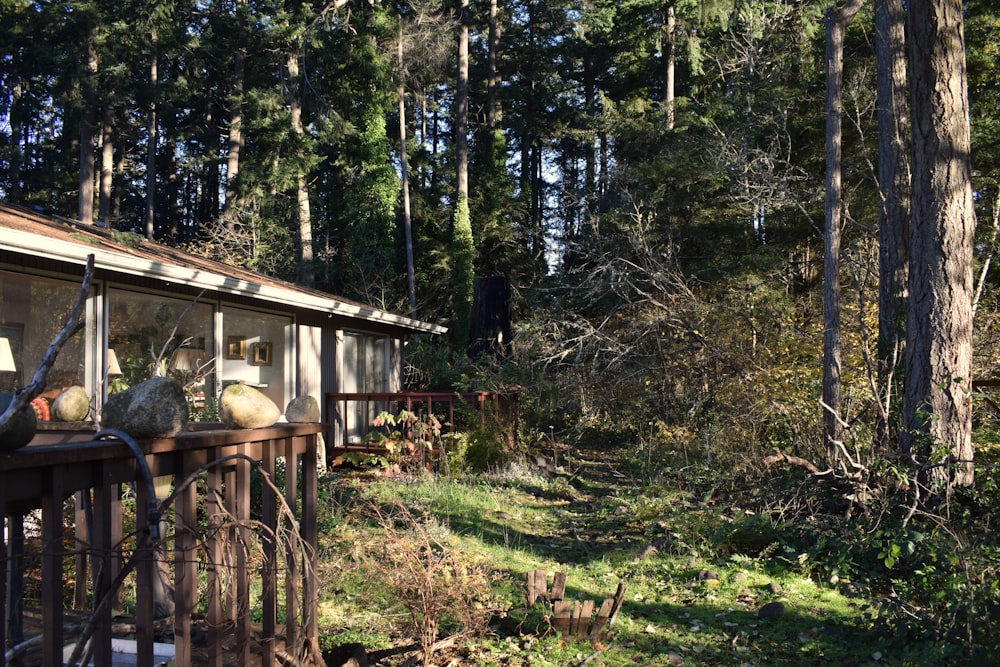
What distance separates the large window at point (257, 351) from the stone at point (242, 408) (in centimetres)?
588

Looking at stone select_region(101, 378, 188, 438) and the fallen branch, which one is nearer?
stone select_region(101, 378, 188, 438)

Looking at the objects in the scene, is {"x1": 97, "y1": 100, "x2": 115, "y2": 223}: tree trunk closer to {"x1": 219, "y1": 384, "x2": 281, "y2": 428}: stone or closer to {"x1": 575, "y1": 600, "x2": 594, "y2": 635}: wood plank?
{"x1": 575, "y1": 600, "x2": 594, "y2": 635}: wood plank

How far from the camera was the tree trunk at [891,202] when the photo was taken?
807cm

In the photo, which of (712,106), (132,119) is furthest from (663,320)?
(132,119)

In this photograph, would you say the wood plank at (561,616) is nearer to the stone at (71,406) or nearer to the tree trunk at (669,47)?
the stone at (71,406)

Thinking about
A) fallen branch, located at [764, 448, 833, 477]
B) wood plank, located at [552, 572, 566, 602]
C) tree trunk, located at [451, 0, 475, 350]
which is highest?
tree trunk, located at [451, 0, 475, 350]

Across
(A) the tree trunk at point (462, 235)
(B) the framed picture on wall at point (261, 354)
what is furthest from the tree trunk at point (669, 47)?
(B) the framed picture on wall at point (261, 354)

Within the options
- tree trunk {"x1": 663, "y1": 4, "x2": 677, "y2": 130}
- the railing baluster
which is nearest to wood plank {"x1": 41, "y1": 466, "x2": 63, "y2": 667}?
the railing baluster

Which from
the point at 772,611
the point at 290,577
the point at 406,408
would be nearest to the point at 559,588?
the point at 772,611

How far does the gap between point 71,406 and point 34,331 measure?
160 inches

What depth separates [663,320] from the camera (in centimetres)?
1040

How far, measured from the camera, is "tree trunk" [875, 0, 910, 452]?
8070mm

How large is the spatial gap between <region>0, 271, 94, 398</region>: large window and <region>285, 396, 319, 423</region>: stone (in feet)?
11.6

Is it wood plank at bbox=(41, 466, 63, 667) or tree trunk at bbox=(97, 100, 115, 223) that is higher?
tree trunk at bbox=(97, 100, 115, 223)
